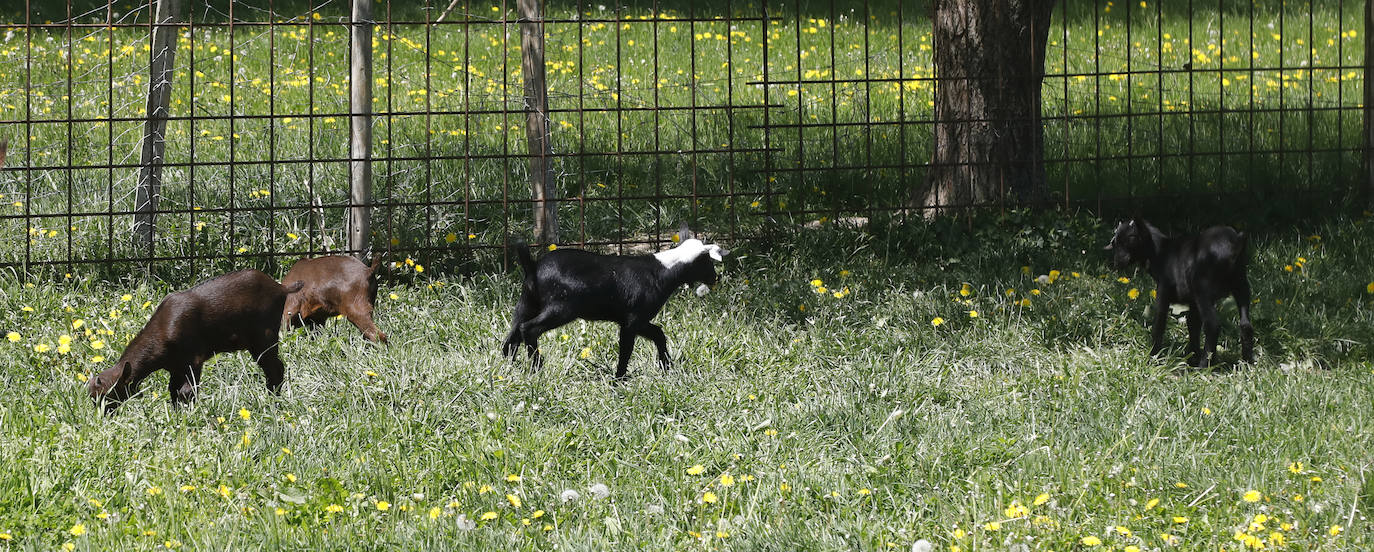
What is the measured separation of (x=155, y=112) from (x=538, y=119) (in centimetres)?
205

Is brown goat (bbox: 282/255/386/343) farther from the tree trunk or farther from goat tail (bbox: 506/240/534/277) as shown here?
the tree trunk

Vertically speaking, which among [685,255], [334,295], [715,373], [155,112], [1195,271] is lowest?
[715,373]

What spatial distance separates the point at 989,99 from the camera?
345 inches

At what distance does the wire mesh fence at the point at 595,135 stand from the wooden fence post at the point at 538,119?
0.14 metres

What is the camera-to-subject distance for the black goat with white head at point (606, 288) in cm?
600

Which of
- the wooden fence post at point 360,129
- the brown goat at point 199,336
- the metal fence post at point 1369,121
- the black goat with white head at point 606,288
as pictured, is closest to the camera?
the brown goat at point 199,336

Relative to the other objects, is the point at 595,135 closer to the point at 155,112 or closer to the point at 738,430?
the point at 155,112

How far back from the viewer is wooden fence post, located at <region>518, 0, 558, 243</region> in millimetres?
7711

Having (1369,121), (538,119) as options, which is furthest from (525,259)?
(1369,121)

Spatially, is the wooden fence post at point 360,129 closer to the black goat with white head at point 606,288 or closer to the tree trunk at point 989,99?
the black goat with white head at point 606,288

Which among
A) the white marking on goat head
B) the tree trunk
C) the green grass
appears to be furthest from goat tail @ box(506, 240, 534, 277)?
the tree trunk

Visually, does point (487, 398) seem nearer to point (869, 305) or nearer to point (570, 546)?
point (570, 546)

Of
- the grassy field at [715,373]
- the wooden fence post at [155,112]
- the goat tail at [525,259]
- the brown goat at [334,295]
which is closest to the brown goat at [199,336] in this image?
the grassy field at [715,373]

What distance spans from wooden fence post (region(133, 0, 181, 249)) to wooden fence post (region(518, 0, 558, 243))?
182cm
